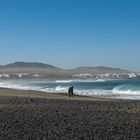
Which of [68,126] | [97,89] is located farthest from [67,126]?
[97,89]

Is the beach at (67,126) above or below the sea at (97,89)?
below

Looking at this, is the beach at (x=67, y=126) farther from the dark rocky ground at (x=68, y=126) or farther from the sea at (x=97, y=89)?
the sea at (x=97, y=89)

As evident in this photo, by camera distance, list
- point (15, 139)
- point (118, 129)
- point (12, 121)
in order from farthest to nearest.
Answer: point (12, 121)
point (118, 129)
point (15, 139)

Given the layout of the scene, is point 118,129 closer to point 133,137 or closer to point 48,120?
point 133,137

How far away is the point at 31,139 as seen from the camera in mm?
15695

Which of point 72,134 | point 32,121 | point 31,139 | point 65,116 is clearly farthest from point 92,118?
point 31,139

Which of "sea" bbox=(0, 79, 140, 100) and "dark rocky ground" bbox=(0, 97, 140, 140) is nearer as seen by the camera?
"dark rocky ground" bbox=(0, 97, 140, 140)

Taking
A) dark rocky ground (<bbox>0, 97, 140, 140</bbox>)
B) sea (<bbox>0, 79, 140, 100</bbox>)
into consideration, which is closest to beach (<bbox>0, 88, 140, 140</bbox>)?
dark rocky ground (<bbox>0, 97, 140, 140</bbox>)

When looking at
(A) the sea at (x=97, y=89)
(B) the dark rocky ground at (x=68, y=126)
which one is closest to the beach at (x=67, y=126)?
(B) the dark rocky ground at (x=68, y=126)

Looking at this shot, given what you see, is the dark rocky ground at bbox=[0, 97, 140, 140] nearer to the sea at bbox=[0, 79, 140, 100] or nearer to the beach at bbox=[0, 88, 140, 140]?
the beach at bbox=[0, 88, 140, 140]

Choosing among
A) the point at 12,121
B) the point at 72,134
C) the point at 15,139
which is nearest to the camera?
the point at 15,139

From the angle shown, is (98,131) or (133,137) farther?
(98,131)

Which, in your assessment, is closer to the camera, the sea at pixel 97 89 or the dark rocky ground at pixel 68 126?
the dark rocky ground at pixel 68 126

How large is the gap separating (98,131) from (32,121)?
12.8ft
